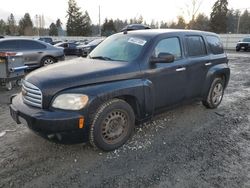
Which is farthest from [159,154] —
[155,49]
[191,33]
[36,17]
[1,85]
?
[36,17]

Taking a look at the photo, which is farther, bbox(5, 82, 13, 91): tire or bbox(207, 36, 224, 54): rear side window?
bbox(5, 82, 13, 91): tire

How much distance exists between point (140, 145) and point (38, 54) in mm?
8282

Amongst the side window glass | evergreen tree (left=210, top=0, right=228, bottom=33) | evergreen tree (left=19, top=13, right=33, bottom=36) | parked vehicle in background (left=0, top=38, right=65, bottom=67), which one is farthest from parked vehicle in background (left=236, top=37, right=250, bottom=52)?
evergreen tree (left=19, top=13, right=33, bottom=36)

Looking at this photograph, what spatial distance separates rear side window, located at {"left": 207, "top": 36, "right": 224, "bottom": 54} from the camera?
5814 millimetres

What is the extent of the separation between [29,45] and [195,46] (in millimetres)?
7965

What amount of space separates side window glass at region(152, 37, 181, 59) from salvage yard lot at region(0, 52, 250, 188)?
4.53 feet

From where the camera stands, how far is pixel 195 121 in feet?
17.5

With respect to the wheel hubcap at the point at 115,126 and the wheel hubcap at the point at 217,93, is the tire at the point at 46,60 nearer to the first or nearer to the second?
the wheel hubcap at the point at 217,93

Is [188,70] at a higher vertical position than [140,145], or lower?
higher

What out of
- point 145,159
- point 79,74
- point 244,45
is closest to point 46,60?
point 79,74

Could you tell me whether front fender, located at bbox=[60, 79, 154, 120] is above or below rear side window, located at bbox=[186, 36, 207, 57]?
below

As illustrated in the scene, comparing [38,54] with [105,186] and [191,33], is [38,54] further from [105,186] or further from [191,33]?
[105,186]

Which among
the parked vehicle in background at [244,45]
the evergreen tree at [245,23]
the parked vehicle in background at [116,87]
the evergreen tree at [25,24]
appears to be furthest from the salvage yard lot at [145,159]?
the evergreen tree at [25,24]

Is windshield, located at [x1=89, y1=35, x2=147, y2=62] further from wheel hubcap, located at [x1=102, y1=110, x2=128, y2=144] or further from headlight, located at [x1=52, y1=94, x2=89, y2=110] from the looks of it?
headlight, located at [x1=52, y1=94, x2=89, y2=110]
